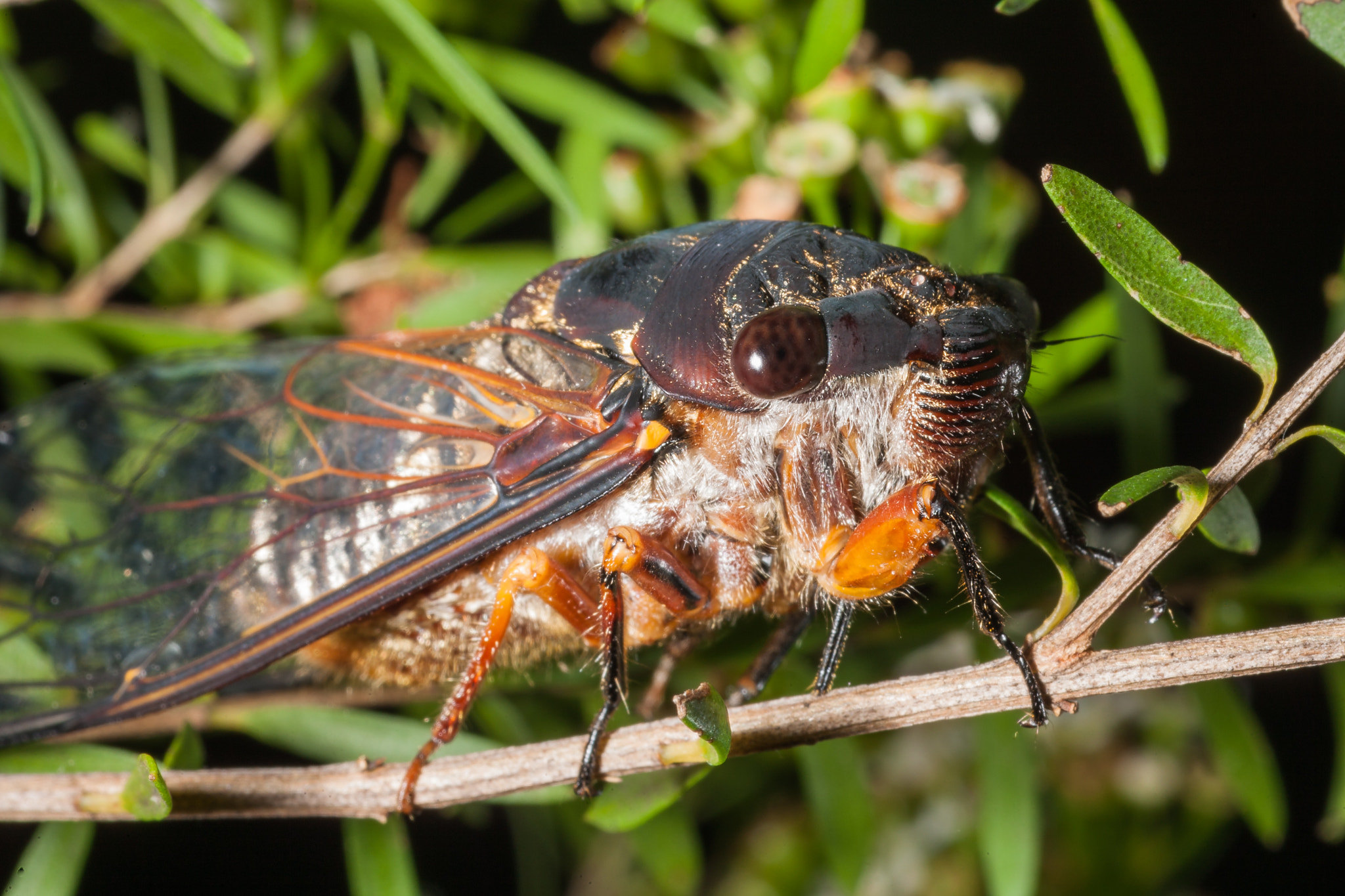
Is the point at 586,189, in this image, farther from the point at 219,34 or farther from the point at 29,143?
the point at 29,143

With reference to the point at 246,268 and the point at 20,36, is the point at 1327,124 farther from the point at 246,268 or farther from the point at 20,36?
the point at 20,36

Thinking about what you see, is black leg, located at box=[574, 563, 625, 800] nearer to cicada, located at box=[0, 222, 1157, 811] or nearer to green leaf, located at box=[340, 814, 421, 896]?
cicada, located at box=[0, 222, 1157, 811]

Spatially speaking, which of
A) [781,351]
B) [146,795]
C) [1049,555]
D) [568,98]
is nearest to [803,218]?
[568,98]

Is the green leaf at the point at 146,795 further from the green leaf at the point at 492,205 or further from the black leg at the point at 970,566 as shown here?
the green leaf at the point at 492,205

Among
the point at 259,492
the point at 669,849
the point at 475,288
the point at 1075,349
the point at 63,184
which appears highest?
the point at 63,184

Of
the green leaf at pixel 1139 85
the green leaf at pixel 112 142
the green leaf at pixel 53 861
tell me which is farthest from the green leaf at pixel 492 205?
the green leaf at pixel 53 861

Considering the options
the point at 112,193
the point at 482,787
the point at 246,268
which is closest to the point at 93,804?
the point at 482,787
